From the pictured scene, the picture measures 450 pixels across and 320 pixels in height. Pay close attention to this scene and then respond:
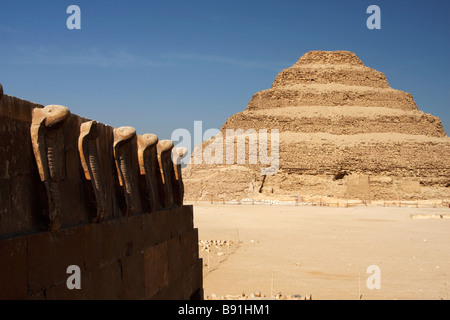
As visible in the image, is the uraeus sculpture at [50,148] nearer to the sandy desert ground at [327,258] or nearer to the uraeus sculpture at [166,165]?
the uraeus sculpture at [166,165]

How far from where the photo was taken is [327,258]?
13.9m

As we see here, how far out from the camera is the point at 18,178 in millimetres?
3150

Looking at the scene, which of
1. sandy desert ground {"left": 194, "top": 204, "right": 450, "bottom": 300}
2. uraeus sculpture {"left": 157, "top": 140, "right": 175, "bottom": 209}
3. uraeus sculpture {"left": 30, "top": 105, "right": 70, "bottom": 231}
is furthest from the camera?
sandy desert ground {"left": 194, "top": 204, "right": 450, "bottom": 300}

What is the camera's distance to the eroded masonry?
10.0 feet

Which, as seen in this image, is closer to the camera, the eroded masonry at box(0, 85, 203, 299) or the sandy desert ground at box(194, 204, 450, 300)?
the eroded masonry at box(0, 85, 203, 299)

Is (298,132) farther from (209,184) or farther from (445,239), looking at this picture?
(445,239)

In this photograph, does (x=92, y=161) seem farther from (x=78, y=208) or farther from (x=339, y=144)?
(x=339, y=144)

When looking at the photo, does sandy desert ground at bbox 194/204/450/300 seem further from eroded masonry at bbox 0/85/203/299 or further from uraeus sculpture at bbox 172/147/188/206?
eroded masonry at bbox 0/85/203/299

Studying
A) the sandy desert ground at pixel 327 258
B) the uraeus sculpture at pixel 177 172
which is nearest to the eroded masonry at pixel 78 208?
the uraeus sculpture at pixel 177 172

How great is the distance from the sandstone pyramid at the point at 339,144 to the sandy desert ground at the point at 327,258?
24.5 meters

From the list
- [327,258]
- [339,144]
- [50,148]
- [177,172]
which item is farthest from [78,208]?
[339,144]

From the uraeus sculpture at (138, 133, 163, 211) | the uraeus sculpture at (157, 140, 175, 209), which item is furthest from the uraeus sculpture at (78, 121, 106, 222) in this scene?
the uraeus sculpture at (157, 140, 175, 209)

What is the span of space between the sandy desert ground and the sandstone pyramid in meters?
24.5

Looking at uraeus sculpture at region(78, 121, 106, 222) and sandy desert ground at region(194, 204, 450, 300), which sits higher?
uraeus sculpture at region(78, 121, 106, 222)
